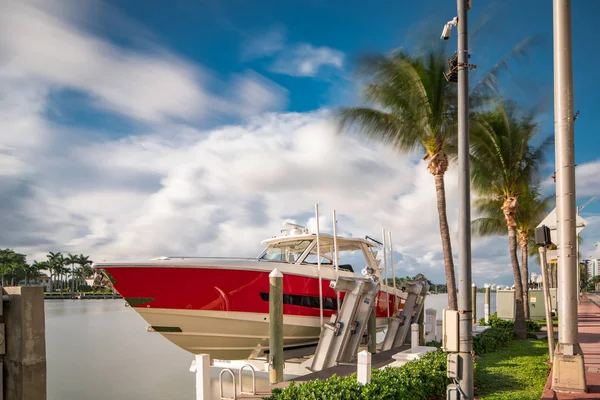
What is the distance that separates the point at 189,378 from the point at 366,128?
10.6 meters

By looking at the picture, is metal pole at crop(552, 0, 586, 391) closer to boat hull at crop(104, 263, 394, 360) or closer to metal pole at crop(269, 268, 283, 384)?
metal pole at crop(269, 268, 283, 384)

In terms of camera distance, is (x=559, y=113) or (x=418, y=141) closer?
(x=559, y=113)

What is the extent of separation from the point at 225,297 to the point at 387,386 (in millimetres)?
5848

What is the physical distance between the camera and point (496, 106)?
58.7ft

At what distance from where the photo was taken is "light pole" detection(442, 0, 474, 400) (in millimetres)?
6672

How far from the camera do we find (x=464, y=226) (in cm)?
702

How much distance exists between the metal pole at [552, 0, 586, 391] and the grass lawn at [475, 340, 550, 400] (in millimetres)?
933

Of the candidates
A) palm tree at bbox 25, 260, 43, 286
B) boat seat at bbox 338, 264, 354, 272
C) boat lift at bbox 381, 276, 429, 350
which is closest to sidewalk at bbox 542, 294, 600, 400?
boat lift at bbox 381, 276, 429, 350

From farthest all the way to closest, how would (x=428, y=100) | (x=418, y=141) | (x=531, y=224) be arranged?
1. (x=531, y=224)
2. (x=418, y=141)
3. (x=428, y=100)

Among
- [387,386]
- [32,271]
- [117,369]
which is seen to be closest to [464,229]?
[387,386]

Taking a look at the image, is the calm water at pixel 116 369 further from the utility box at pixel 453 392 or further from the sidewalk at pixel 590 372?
the sidewalk at pixel 590 372

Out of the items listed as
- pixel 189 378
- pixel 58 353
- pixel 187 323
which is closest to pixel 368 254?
pixel 187 323

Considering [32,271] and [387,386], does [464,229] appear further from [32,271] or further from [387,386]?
[32,271]

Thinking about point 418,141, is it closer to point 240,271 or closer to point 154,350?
point 240,271
